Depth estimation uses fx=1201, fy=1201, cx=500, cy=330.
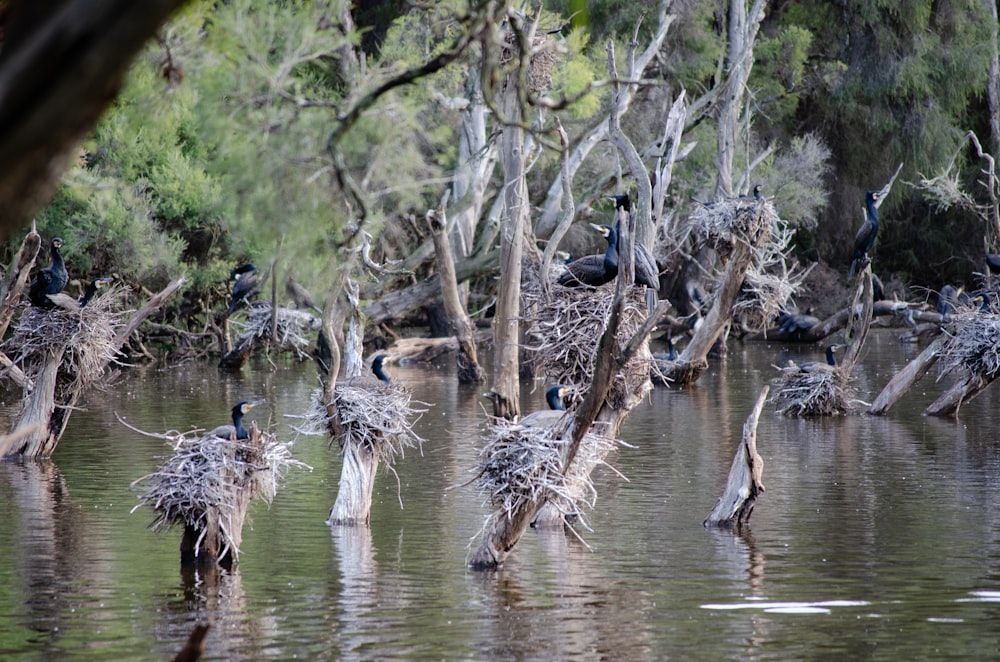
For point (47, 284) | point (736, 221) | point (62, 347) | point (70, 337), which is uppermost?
point (736, 221)

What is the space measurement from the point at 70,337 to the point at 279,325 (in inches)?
465

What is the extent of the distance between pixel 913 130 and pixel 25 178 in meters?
31.9

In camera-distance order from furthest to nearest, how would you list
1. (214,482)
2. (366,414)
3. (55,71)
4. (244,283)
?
(244,283) → (366,414) → (214,482) → (55,71)

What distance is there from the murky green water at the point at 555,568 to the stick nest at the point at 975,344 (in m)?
1.64

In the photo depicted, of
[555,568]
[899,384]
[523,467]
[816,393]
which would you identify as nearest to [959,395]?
[899,384]

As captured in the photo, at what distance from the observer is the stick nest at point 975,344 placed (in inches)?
640

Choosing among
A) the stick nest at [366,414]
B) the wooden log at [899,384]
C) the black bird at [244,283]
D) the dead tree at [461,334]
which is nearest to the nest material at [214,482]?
the stick nest at [366,414]

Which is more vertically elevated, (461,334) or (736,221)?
(736,221)

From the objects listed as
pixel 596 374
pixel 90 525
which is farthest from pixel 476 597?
pixel 90 525

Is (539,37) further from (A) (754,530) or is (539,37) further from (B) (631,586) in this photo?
(B) (631,586)

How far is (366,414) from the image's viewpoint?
10023 mm

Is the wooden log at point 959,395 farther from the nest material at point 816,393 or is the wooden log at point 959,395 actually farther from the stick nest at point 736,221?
the stick nest at point 736,221

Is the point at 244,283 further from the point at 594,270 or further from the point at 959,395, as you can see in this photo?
the point at 959,395

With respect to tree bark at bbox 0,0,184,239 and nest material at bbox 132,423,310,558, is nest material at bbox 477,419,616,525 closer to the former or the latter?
nest material at bbox 132,423,310,558
